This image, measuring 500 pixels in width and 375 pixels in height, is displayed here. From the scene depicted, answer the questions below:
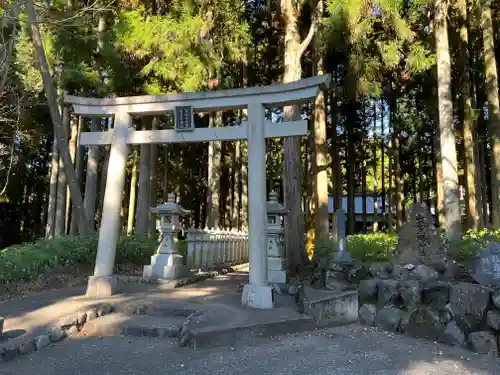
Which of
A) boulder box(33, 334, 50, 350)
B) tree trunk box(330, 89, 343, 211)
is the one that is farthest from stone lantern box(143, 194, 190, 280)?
tree trunk box(330, 89, 343, 211)

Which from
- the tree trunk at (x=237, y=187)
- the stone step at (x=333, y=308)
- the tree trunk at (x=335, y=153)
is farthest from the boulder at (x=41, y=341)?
the tree trunk at (x=335, y=153)

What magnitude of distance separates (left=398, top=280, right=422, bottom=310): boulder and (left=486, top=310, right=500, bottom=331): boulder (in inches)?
32.7

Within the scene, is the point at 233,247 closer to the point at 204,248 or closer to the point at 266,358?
the point at 204,248

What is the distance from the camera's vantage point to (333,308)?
5.05 meters

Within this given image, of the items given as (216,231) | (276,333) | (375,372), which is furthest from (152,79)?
(375,372)

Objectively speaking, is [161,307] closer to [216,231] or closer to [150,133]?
[150,133]

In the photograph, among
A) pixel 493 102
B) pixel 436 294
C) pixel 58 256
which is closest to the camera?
pixel 436 294

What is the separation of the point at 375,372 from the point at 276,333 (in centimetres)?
129

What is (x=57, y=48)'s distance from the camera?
1078 cm

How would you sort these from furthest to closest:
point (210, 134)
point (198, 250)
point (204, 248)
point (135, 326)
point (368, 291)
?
1. point (204, 248)
2. point (198, 250)
3. point (210, 134)
4. point (368, 291)
5. point (135, 326)

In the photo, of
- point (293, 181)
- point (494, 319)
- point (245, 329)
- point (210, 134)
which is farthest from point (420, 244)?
point (210, 134)

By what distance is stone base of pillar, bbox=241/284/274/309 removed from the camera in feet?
17.3

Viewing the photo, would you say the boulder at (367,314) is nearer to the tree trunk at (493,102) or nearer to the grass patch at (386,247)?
the grass patch at (386,247)

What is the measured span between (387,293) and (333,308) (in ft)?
2.57
